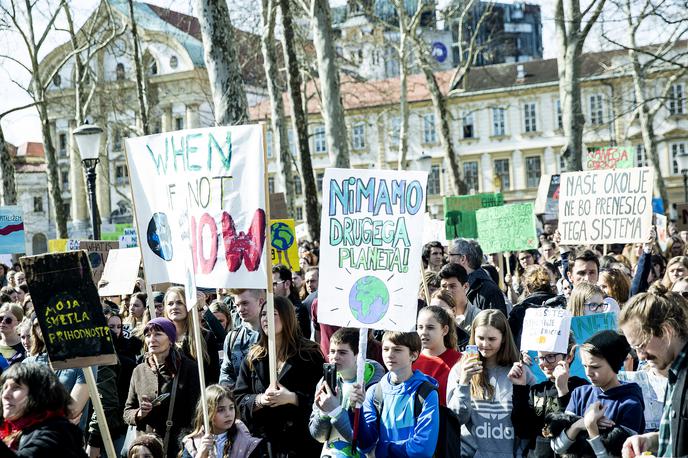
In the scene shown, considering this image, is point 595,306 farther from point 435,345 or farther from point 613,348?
point 613,348

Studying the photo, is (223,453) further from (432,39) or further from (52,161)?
(432,39)

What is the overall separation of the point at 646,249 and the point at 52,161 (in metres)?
23.1

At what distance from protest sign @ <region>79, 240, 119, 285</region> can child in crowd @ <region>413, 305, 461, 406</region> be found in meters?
8.77

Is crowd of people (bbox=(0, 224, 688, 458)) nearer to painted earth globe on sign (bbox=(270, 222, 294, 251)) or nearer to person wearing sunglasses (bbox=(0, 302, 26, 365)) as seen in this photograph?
person wearing sunglasses (bbox=(0, 302, 26, 365))

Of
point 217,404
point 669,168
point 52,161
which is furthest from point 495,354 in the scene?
point 669,168

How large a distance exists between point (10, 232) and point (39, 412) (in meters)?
14.0

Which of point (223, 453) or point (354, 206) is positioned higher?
point (354, 206)

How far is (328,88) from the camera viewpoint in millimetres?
20359

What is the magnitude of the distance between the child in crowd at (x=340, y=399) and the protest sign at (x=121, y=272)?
5.64 metres

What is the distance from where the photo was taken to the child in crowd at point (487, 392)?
18.7 feet

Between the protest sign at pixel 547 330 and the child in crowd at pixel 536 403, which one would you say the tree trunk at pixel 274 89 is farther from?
the child in crowd at pixel 536 403

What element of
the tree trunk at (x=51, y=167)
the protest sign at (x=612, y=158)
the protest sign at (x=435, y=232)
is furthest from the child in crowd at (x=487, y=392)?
the tree trunk at (x=51, y=167)

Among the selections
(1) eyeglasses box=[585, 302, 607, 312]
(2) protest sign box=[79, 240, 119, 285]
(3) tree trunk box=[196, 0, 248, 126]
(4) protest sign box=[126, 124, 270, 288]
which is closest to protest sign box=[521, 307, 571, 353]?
(1) eyeglasses box=[585, 302, 607, 312]

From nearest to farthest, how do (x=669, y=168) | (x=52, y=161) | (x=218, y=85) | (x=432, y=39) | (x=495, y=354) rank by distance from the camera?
(x=495, y=354) < (x=218, y=85) < (x=52, y=161) < (x=669, y=168) < (x=432, y=39)
